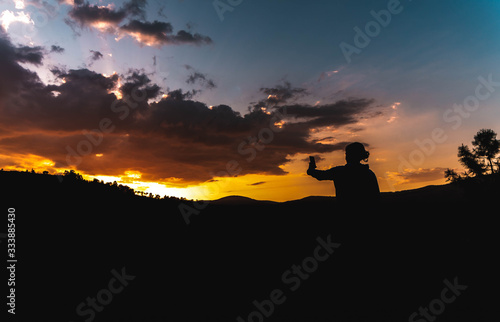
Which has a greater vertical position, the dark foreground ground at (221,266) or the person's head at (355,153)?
the person's head at (355,153)

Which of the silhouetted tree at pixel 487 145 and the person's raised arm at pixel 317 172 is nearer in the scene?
the person's raised arm at pixel 317 172

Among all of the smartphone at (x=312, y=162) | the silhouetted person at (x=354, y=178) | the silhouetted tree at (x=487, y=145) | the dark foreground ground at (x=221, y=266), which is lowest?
the dark foreground ground at (x=221, y=266)

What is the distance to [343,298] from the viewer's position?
15.6 feet

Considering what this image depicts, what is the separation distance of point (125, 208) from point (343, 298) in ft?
24.6

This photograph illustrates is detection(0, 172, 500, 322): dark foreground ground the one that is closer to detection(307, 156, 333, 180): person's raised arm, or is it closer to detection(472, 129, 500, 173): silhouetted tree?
detection(307, 156, 333, 180): person's raised arm

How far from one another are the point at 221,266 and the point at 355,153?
14.6 feet

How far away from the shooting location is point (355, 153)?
4.63 m

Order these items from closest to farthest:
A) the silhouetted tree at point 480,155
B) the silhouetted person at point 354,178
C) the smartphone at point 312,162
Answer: the silhouetted person at point 354,178
the smartphone at point 312,162
the silhouetted tree at point 480,155

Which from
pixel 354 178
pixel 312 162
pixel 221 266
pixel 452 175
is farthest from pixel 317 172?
pixel 452 175

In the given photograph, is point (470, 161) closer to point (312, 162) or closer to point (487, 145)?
point (487, 145)

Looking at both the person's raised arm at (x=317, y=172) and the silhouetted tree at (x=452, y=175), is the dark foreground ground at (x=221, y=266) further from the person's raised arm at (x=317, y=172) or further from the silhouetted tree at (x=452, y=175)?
the silhouetted tree at (x=452, y=175)

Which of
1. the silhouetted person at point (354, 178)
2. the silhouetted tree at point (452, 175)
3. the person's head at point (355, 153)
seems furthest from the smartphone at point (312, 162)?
the silhouetted tree at point (452, 175)

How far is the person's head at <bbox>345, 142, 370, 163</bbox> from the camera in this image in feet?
15.2

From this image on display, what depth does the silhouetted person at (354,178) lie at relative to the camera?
4516mm
